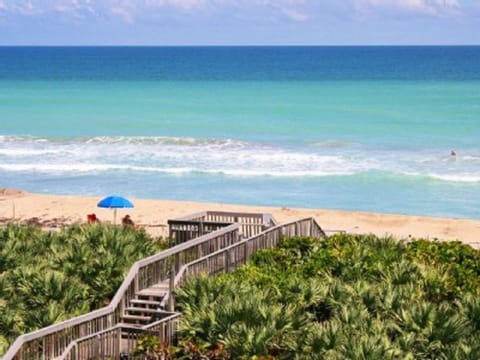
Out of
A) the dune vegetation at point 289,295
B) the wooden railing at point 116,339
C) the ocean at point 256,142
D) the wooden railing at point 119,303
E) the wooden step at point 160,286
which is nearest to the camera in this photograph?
the dune vegetation at point 289,295

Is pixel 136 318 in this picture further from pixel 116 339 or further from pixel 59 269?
pixel 59 269

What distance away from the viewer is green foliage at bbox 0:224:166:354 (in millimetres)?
16953

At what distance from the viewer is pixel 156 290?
18531 millimetres

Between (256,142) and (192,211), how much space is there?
24.2m

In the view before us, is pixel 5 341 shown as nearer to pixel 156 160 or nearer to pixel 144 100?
pixel 156 160

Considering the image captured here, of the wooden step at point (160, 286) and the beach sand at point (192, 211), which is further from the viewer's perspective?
the beach sand at point (192, 211)

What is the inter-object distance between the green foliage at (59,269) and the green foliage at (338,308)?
2.50 m

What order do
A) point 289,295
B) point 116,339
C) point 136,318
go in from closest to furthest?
point 116,339, point 289,295, point 136,318

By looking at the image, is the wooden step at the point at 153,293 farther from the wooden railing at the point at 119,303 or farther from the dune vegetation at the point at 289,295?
the dune vegetation at the point at 289,295

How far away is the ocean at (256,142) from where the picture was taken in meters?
43.1

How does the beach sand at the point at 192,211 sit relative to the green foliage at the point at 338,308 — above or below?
above

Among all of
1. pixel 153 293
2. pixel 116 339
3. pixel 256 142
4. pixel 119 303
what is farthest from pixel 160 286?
pixel 256 142

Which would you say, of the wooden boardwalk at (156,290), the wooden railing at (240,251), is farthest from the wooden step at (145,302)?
the wooden railing at (240,251)

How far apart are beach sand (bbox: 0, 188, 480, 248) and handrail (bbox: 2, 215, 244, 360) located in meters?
9.70
